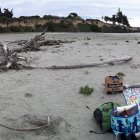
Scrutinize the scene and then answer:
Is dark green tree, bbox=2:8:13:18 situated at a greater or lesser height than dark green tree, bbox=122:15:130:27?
greater

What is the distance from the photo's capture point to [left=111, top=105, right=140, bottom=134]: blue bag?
6906 mm

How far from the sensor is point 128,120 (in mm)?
6898

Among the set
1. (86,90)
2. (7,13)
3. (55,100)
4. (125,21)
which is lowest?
(55,100)

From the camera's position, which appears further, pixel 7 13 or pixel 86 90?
pixel 7 13

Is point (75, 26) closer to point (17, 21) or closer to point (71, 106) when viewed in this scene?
point (17, 21)

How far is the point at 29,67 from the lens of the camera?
12.2 metres

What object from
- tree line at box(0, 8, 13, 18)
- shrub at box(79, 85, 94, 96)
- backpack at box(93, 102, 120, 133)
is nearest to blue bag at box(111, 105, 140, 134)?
backpack at box(93, 102, 120, 133)

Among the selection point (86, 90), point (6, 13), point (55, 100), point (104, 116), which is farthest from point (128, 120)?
point (6, 13)

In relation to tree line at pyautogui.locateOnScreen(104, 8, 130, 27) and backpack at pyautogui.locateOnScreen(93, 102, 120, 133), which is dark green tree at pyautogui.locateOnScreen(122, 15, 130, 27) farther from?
backpack at pyautogui.locateOnScreen(93, 102, 120, 133)

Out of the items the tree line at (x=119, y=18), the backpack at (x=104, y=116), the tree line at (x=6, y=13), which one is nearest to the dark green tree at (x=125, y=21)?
the tree line at (x=119, y=18)

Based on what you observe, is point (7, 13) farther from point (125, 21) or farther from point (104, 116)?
point (104, 116)

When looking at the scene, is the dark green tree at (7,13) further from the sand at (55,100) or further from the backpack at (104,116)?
the backpack at (104,116)

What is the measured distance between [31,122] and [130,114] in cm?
197

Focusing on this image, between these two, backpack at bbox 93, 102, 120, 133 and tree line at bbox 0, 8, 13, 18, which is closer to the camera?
backpack at bbox 93, 102, 120, 133
